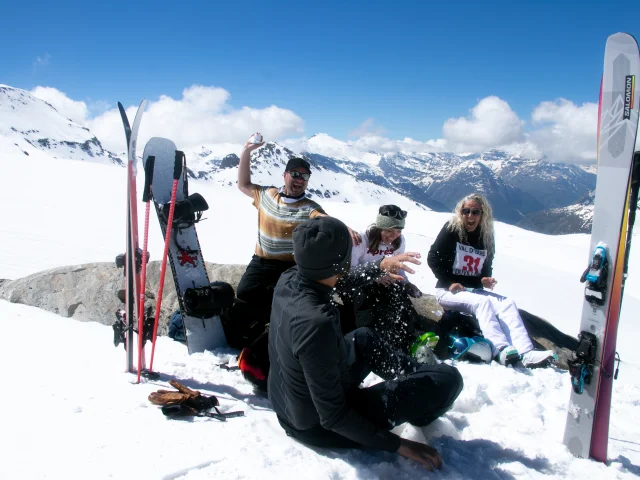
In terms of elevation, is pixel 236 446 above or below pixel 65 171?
below

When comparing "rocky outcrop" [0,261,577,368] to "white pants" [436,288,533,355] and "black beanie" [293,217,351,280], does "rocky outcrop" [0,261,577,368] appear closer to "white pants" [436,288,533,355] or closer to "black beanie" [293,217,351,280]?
"white pants" [436,288,533,355]

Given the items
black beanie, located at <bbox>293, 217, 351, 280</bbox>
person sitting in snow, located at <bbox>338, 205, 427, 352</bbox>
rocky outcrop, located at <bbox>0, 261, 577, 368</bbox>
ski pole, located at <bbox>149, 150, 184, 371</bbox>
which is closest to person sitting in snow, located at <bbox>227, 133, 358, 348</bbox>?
person sitting in snow, located at <bbox>338, 205, 427, 352</bbox>

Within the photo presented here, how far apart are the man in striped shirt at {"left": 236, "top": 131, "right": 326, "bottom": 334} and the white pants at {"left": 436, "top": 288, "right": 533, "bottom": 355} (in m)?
2.04

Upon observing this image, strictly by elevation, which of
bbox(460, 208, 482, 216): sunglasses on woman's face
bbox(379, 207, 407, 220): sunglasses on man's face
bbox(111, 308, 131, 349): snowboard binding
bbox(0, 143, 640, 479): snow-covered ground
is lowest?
bbox(0, 143, 640, 479): snow-covered ground

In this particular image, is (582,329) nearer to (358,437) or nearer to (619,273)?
(619,273)

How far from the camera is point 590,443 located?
290 cm

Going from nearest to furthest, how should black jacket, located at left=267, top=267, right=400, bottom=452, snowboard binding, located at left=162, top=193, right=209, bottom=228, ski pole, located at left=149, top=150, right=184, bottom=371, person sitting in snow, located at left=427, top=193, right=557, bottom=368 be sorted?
1. black jacket, located at left=267, top=267, right=400, bottom=452
2. ski pole, located at left=149, top=150, right=184, bottom=371
3. snowboard binding, located at left=162, top=193, right=209, bottom=228
4. person sitting in snow, located at left=427, top=193, right=557, bottom=368

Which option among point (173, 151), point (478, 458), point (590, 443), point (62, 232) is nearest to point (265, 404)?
point (478, 458)

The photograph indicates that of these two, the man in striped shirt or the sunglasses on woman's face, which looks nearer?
the man in striped shirt

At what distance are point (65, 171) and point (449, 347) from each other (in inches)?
1068

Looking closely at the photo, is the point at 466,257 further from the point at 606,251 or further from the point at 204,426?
the point at 204,426

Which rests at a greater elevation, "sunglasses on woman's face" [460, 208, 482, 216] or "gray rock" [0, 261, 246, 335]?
"sunglasses on woman's face" [460, 208, 482, 216]

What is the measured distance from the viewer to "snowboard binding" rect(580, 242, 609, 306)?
9.12ft

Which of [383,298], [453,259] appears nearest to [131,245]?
[383,298]
